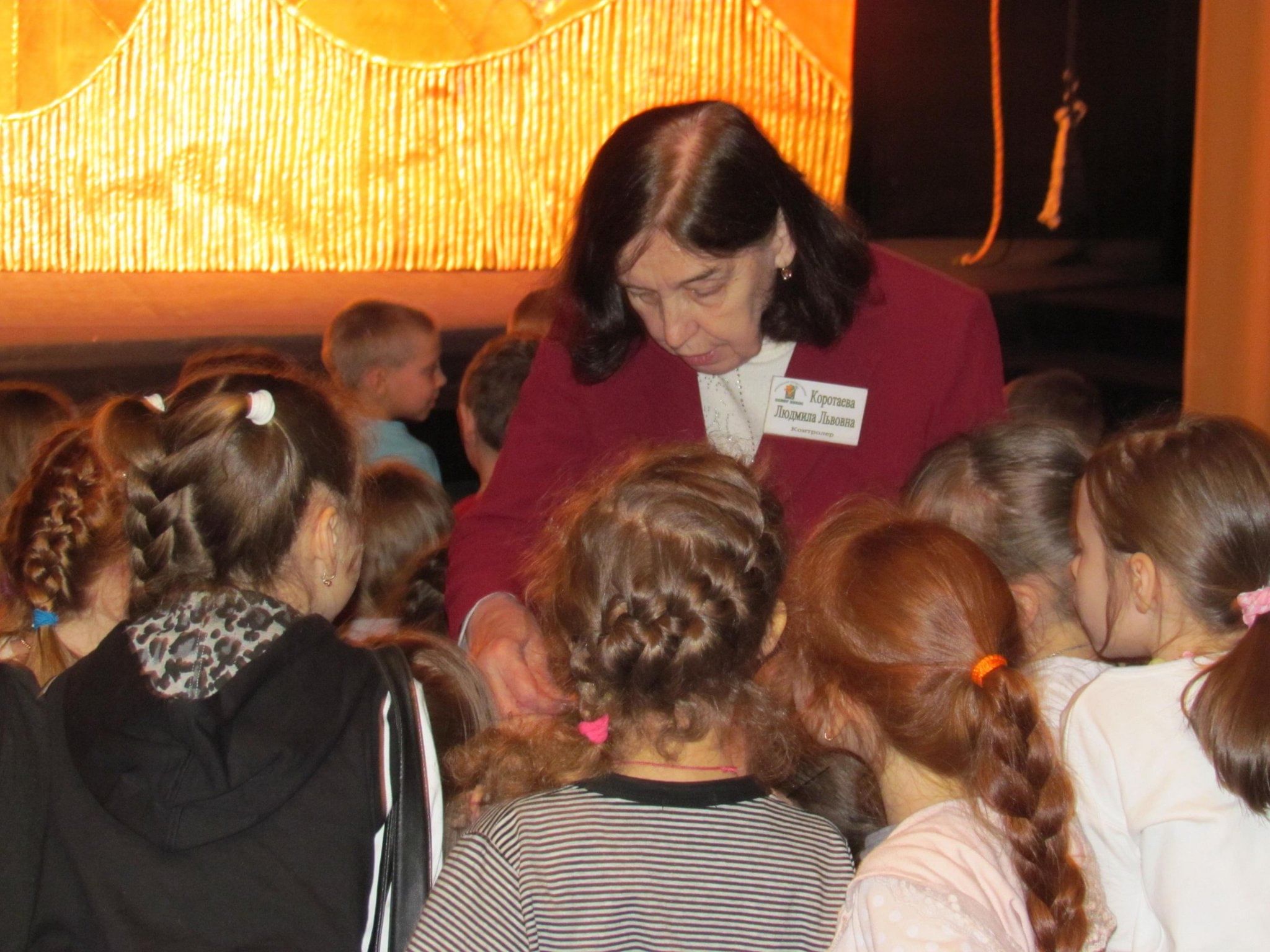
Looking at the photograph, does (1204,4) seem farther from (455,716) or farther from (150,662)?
(150,662)

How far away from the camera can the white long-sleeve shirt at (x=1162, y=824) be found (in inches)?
49.2

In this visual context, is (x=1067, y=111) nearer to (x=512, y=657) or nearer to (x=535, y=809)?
(x=512, y=657)

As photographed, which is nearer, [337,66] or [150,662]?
[150,662]

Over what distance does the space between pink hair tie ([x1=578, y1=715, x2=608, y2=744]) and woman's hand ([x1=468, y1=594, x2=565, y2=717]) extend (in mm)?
237

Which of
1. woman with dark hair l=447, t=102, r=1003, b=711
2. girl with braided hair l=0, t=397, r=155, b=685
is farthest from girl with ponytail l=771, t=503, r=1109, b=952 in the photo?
girl with braided hair l=0, t=397, r=155, b=685

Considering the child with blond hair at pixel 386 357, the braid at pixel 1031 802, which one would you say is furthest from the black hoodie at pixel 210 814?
the child with blond hair at pixel 386 357

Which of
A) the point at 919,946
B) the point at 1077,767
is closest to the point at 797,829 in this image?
the point at 919,946

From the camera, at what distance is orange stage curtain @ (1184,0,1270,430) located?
318 centimetres

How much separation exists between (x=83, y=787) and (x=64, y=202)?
2717mm

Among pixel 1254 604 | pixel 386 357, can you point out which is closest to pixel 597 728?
pixel 1254 604

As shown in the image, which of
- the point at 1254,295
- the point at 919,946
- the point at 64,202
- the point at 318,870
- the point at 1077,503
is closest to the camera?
the point at 919,946

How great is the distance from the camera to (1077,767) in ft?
4.44

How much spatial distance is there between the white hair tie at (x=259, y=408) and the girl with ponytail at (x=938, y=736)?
0.54 m

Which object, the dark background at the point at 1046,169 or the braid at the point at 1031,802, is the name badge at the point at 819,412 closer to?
the braid at the point at 1031,802
